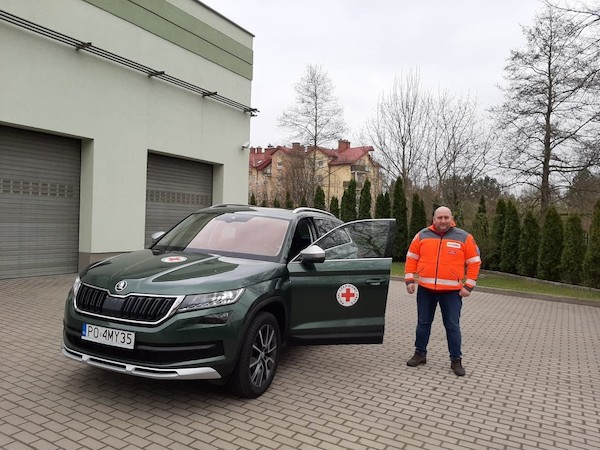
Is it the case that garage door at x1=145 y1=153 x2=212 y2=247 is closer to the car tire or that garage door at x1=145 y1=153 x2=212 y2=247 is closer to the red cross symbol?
the red cross symbol

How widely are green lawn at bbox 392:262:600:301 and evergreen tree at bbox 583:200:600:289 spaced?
0.33m

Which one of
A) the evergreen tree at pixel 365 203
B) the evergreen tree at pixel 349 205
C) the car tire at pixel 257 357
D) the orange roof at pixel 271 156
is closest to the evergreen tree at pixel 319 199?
the evergreen tree at pixel 349 205

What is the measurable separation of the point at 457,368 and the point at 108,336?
361 cm

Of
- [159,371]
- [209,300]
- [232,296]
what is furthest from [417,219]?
[159,371]

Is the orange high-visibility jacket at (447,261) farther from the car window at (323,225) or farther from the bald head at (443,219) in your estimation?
the car window at (323,225)

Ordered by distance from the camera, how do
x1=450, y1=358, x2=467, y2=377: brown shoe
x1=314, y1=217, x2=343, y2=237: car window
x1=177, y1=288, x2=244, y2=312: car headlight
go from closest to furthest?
x1=177, y1=288, x2=244, y2=312: car headlight, x1=450, y1=358, x2=467, y2=377: brown shoe, x1=314, y1=217, x2=343, y2=237: car window

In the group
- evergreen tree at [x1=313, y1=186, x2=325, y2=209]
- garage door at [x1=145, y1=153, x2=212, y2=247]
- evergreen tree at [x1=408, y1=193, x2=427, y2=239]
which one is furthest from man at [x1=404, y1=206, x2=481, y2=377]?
evergreen tree at [x1=313, y1=186, x2=325, y2=209]

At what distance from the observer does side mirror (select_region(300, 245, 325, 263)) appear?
4434mm

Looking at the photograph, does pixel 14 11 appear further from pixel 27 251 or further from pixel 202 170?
pixel 202 170

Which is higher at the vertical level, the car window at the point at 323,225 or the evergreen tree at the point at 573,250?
the car window at the point at 323,225

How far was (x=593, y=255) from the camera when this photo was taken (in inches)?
516

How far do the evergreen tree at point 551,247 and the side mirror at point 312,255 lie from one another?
1285cm

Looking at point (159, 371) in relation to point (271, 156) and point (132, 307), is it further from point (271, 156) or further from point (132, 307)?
point (271, 156)

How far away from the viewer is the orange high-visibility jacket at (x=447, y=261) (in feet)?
16.7
